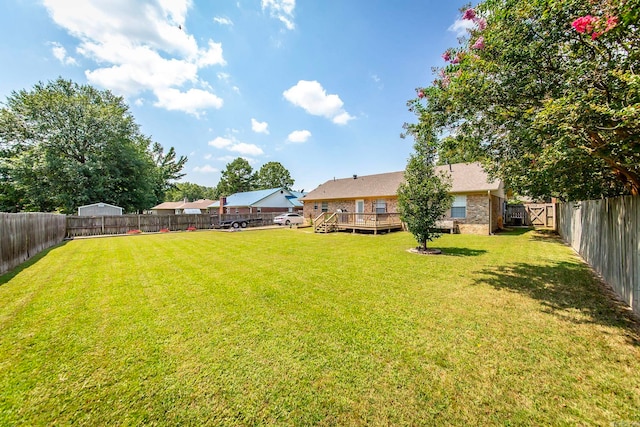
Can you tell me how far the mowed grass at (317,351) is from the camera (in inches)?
86.7

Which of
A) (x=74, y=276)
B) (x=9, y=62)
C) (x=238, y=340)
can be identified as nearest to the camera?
(x=238, y=340)

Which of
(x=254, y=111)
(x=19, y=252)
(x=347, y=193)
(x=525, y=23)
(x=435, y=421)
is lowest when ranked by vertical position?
(x=435, y=421)

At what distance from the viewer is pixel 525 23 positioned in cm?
446

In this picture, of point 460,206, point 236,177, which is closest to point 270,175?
point 236,177

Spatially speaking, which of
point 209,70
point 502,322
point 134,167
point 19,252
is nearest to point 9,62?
point 209,70

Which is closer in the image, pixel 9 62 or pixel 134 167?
pixel 9 62

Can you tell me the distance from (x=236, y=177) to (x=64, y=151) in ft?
107

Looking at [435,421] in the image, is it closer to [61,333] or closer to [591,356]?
[591,356]

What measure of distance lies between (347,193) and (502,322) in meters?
18.2

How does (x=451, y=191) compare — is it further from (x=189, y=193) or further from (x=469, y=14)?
(x=189, y=193)

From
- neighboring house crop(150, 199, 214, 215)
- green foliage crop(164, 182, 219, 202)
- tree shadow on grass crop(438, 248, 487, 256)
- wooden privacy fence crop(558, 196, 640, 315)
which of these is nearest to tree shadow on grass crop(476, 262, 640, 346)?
wooden privacy fence crop(558, 196, 640, 315)

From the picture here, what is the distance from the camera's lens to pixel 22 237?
26.9ft

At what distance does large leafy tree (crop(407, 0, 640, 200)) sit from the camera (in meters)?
3.32

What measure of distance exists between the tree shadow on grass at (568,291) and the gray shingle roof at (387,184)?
6.42 metres
